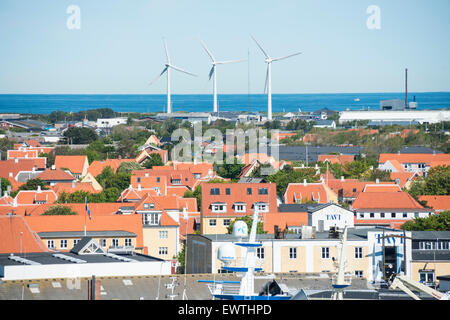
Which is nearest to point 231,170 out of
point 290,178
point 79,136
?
point 290,178

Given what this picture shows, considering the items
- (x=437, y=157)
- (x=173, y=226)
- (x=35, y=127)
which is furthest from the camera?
(x=35, y=127)

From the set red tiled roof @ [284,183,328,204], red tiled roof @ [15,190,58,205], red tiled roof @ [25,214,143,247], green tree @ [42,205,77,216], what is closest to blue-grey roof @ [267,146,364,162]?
red tiled roof @ [284,183,328,204]

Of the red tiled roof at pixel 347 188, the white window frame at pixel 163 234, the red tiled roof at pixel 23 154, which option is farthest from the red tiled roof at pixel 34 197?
the red tiled roof at pixel 23 154

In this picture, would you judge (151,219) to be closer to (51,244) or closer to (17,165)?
(51,244)

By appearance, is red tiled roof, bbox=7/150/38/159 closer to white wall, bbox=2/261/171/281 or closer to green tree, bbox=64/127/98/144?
green tree, bbox=64/127/98/144

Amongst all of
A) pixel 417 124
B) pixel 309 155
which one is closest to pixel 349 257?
pixel 309 155
